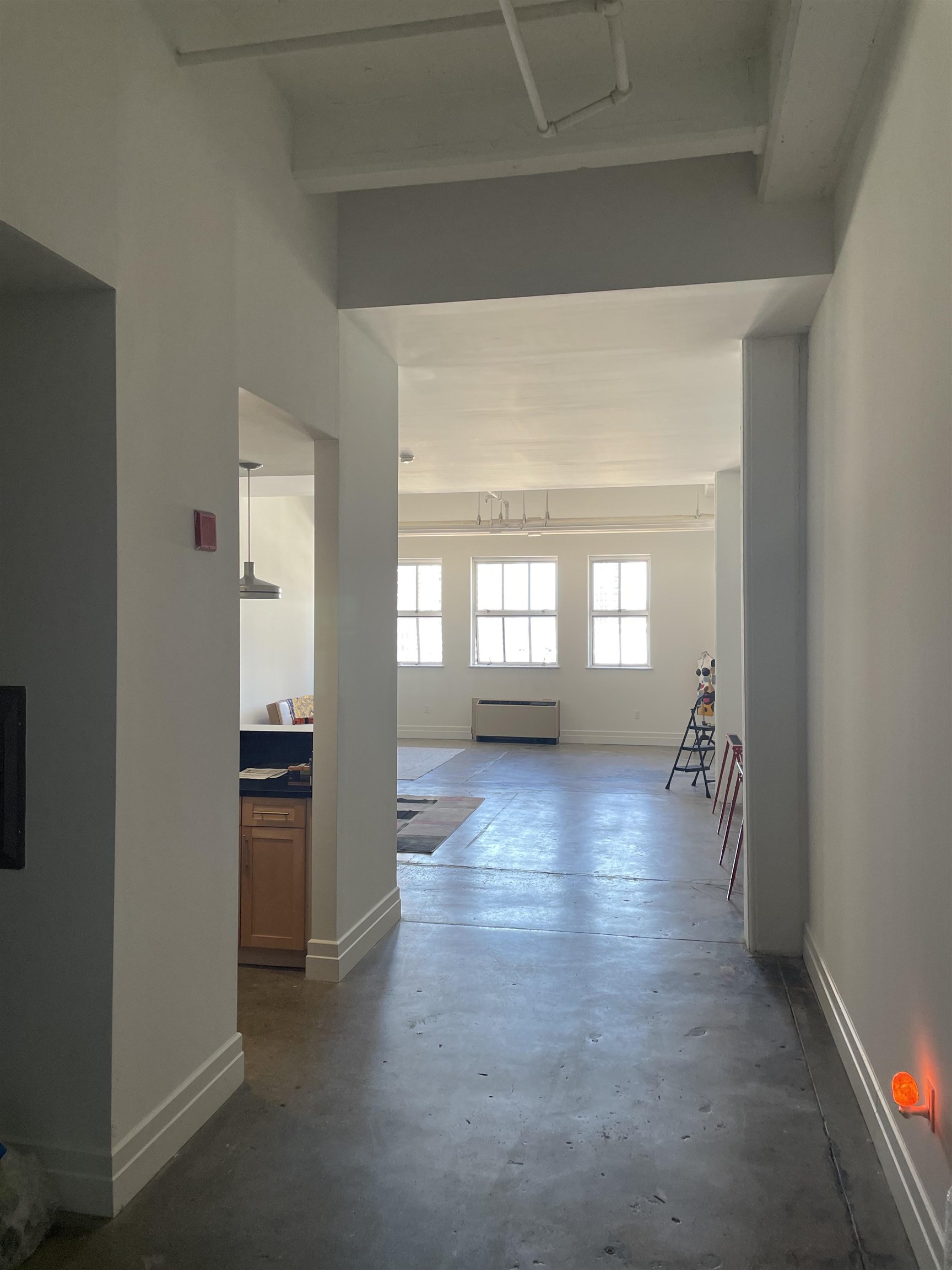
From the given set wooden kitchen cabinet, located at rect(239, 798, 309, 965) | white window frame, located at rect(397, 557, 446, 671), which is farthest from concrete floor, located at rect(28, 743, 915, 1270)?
white window frame, located at rect(397, 557, 446, 671)

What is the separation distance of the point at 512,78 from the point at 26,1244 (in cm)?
395

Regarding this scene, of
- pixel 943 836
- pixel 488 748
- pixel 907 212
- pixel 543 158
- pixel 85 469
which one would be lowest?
pixel 488 748

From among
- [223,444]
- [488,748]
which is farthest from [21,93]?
[488,748]

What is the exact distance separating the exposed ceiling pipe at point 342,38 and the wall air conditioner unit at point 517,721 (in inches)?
439

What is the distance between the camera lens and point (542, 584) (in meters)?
13.9

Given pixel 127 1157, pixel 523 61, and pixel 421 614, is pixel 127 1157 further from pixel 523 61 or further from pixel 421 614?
pixel 421 614

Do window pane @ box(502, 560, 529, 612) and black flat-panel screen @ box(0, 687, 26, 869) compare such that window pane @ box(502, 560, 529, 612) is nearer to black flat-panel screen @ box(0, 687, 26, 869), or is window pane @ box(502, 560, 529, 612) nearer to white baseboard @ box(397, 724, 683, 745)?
white baseboard @ box(397, 724, 683, 745)

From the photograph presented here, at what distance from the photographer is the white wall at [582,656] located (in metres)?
13.2

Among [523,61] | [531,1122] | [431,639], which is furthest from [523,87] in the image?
[431,639]

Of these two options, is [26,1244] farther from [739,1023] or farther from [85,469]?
[739,1023]

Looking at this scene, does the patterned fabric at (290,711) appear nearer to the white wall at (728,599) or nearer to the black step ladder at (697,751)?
the black step ladder at (697,751)

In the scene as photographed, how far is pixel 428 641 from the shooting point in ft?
46.8

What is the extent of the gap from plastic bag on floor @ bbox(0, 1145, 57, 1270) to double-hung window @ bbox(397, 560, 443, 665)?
11.9m

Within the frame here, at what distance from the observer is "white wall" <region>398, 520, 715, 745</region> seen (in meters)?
13.2
